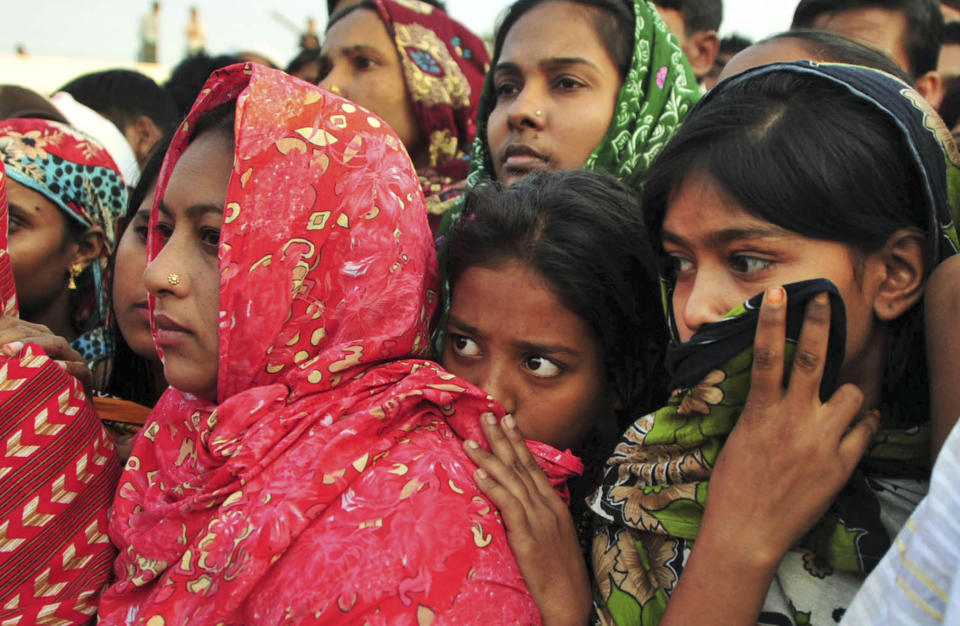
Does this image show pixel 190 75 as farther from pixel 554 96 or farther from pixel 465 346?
pixel 465 346

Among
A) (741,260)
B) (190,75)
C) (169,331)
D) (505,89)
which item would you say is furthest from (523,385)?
(190,75)

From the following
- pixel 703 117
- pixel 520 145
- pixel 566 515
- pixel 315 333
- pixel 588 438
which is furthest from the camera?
pixel 520 145

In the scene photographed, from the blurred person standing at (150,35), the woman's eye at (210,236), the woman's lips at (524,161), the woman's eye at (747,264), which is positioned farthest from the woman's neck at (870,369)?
the blurred person standing at (150,35)

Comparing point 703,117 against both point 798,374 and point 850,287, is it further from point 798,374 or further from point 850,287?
point 798,374

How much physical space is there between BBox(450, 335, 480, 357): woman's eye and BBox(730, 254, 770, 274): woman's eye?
0.75 meters

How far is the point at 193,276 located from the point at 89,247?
175 cm

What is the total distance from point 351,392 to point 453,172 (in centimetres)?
237

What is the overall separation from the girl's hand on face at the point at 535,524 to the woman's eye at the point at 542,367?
0.21 metres

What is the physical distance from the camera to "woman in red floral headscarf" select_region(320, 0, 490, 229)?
4027 mm

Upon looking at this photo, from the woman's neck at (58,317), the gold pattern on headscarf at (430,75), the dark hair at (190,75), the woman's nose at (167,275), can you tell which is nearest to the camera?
the woman's nose at (167,275)

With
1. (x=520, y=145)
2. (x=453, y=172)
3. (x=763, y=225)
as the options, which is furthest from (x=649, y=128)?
(x=763, y=225)

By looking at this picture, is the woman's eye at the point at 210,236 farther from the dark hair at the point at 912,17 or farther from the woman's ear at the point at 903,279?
the dark hair at the point at 912,17

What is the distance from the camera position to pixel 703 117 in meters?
1.69

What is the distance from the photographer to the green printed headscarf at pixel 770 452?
1.46 meters
